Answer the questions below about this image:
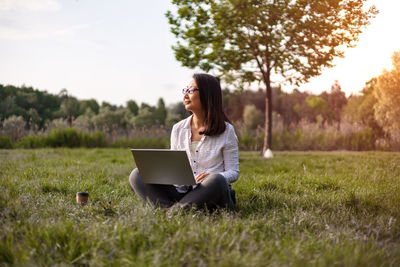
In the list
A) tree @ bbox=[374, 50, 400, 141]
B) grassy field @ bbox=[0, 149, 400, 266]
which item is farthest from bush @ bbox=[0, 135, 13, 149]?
tree @ bbox=[374, 50, 400, 141]

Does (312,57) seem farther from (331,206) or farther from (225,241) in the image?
(225,241)

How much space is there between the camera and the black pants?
2.87 metres

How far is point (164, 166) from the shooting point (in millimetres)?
2875

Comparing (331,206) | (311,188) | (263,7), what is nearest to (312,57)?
(263,7)

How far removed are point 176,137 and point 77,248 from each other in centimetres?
171

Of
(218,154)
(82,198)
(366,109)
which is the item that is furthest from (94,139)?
(366,109)

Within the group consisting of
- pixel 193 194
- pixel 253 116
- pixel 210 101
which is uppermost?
pixel 253 116

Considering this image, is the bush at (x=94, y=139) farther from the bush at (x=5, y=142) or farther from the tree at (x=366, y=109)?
the tree at (x=366, y=109)

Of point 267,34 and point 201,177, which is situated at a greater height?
point 267,34

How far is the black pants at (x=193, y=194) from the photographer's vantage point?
113 inches

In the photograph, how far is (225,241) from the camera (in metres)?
2.06

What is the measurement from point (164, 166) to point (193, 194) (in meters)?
0.32

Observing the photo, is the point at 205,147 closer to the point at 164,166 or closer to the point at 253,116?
the point at 164,166

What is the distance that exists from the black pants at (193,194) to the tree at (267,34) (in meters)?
6.10
